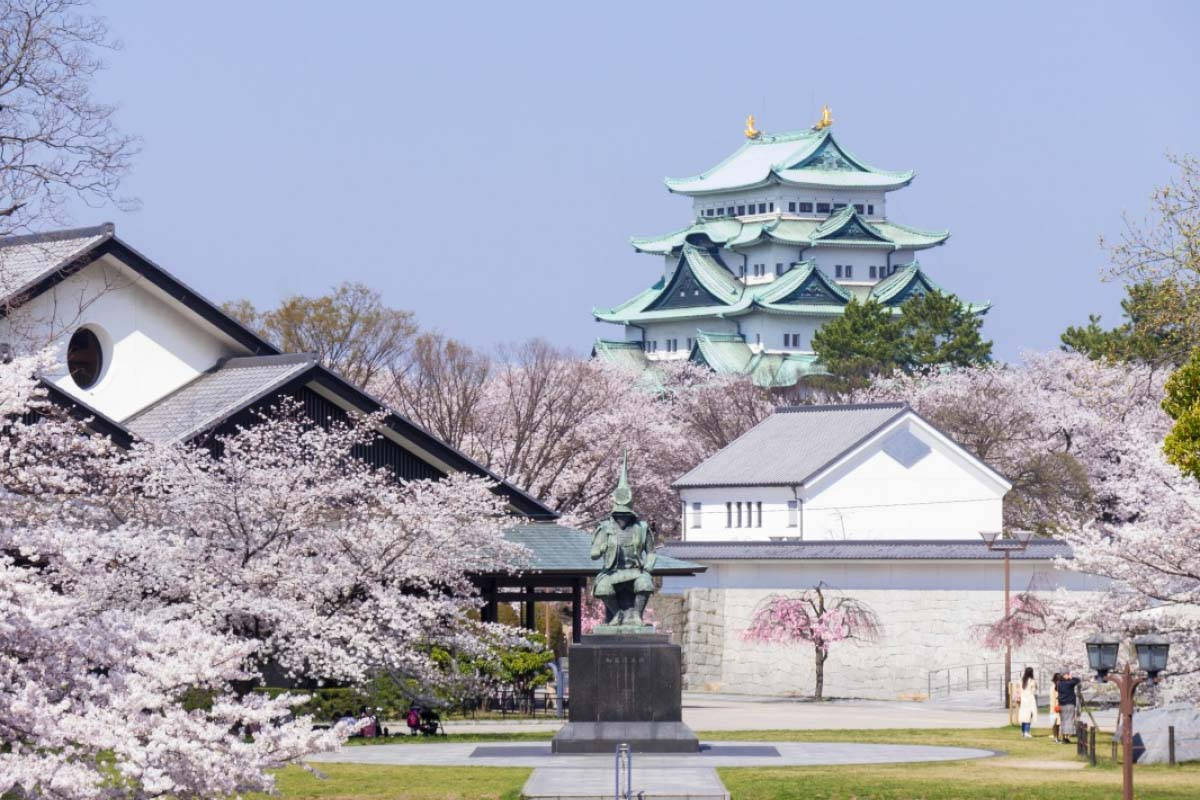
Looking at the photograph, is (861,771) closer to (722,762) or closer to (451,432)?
(722,762)

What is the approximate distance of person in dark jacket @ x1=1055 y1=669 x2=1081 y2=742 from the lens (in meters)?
31.3

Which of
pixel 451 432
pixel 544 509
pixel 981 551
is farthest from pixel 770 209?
pixel 544 509

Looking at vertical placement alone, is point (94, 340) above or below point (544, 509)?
above

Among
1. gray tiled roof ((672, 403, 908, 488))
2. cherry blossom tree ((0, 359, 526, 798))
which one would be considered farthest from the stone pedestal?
gray tiled roof ((672, 403, 908, 488))

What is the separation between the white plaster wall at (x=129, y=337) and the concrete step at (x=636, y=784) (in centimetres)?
1564

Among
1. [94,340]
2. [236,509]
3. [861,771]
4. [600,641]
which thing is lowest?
→ [861,771]

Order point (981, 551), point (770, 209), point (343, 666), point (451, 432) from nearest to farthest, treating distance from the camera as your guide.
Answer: point (343, 666)
point (981, 551)
point (451, 432)
point (770, 209)

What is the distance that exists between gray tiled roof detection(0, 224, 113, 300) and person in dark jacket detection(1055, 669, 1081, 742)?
18101 mm

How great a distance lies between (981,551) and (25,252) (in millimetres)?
26698

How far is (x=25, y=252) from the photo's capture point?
34.1 m

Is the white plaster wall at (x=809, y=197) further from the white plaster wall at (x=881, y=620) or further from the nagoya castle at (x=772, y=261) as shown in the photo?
the white plaster wall at (x=881, y=620)

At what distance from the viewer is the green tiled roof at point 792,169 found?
357 ft

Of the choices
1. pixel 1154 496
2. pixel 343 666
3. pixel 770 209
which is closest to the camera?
pixel 343 666

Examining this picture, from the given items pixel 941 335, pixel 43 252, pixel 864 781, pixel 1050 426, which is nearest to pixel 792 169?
pixel 941 335
